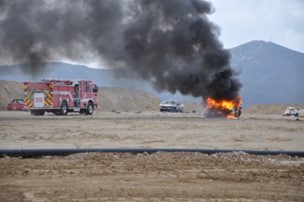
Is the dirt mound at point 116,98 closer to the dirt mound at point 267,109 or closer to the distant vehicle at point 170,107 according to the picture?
the dirt mound at point 267,109

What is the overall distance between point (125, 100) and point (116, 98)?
1868 millimetres

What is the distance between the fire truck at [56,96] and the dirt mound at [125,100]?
48012mm

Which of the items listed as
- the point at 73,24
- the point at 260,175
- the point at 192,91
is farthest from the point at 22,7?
the point at 260,175

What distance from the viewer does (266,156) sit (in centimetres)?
1245

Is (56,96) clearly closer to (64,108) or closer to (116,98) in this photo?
(64,108)

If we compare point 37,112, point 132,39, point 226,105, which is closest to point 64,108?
point 37,112

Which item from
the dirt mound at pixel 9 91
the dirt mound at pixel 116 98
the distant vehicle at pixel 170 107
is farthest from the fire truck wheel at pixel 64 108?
the dirt mound at pixel 116 98

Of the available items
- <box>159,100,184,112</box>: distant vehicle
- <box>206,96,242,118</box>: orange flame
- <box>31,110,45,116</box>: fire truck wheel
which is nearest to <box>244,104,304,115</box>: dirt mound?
<box>159,100,184,112</box>: distant vehicle

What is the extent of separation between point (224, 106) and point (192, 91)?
279 cm

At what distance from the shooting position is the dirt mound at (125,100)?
89.4m

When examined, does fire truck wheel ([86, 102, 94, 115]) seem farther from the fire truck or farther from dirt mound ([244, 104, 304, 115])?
dirt mound ([244, 104, 304, 115])

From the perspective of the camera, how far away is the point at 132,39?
35094mm

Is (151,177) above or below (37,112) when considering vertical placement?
below

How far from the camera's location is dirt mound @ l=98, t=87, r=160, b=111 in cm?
8942
